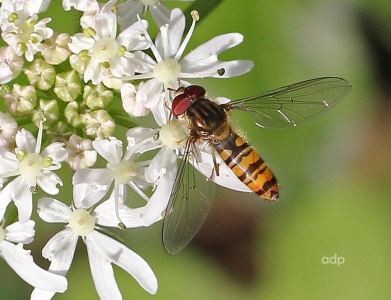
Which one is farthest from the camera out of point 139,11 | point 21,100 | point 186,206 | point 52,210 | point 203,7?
point 203,7

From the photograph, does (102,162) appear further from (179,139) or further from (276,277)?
(276,277)

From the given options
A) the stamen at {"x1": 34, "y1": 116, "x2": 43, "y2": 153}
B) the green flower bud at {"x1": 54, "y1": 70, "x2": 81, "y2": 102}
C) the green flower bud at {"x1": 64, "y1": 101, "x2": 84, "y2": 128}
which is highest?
Answer: the green flower bud at {"x1": 54, "y1": 70, "x2": 81, "y2": 102}

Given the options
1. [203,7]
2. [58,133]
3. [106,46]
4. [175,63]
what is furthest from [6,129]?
[203,7]

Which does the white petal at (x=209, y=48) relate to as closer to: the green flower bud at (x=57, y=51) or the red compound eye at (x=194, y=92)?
the red compound eye at (x=194, y=92)

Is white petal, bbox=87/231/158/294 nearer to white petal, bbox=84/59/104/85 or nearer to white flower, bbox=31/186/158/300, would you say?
white flower, bbox=31/186/158/300

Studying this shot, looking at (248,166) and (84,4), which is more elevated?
(84,4)

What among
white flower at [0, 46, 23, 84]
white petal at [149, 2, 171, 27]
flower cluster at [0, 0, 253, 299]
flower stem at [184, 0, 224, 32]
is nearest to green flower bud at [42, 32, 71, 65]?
Answer: flower cluster at [0, 0, 253, 299]

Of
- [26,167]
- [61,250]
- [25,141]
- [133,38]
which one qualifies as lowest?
[61,250]

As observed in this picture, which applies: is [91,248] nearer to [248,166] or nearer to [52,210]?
[52,210]
